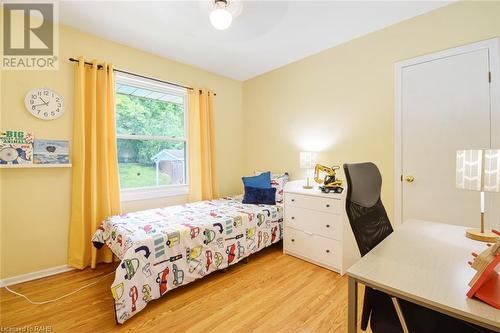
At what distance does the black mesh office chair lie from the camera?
85cm

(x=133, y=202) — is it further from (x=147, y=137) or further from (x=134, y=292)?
(x=134, y=292)

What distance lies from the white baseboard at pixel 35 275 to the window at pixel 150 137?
0.88m

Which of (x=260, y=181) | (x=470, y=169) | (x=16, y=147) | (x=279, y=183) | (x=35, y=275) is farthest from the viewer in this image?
(x=279, y=183)

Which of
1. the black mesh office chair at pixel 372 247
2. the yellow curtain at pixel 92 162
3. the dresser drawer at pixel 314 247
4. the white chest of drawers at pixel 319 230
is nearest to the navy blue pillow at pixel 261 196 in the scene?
the white chest of drawers at pixel 319 230

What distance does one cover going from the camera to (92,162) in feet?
7.64

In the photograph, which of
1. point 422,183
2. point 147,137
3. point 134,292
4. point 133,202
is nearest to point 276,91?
point 147,137

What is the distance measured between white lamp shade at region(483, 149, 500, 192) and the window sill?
Answer: 3074 mm

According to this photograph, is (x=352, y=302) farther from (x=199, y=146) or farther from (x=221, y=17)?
(x=199, y=146)

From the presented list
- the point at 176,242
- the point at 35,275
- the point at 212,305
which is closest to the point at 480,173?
the point at 212,305

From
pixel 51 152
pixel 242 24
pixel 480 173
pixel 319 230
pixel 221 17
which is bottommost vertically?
pixel 319 230

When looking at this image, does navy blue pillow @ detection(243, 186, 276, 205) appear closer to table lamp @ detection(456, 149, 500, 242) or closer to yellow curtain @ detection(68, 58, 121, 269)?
yellow curtain @ detection(68, 58, 121, 269)

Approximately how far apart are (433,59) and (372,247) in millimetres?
2033

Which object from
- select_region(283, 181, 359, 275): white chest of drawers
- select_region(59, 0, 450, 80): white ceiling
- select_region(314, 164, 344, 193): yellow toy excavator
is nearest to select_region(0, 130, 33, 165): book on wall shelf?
select_region(59, 0, 450, 80): white ceiling

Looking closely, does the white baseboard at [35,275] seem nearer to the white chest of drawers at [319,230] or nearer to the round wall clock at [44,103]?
the round wall clock at [44,103]
